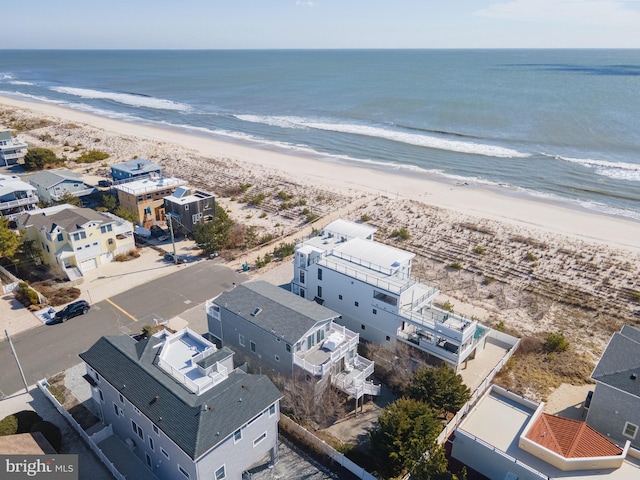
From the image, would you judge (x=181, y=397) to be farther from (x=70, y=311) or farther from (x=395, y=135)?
(x=395, y=135)

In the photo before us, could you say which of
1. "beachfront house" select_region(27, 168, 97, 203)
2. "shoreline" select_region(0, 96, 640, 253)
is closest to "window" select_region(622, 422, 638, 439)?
"shoreline" select_region(0, 96, 640, 253)

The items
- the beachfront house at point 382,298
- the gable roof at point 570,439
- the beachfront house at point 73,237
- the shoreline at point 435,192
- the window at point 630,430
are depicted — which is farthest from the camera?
the shoreline at point 435,192

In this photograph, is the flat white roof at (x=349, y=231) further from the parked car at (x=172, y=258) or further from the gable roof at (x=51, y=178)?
the gable roof at (x=51, y=178)

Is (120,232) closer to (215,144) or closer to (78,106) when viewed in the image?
(215,144)

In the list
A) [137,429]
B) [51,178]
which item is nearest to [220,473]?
[137,429]

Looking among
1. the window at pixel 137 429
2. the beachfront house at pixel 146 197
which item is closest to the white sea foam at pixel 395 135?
the beachfront house at pixel 146 197

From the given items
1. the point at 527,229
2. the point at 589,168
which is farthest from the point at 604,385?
the point at 589,168
